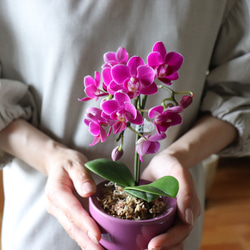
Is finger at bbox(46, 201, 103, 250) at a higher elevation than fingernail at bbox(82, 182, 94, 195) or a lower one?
lower

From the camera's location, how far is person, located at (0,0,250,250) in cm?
56

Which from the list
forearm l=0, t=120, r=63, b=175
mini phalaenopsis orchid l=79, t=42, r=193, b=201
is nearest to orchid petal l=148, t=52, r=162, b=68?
mini phalaenopsis orchid l=79, t=42, r=193, b=201

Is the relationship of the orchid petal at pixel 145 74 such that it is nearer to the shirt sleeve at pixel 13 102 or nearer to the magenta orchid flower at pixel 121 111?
the magenta orchid flower at pixel 121 111

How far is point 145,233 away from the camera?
418 mm

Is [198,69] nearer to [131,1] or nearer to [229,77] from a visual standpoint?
[229,77]

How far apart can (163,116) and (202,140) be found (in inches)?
9.7

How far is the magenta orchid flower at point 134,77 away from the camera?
0.38 meters

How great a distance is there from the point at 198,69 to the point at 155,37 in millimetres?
104

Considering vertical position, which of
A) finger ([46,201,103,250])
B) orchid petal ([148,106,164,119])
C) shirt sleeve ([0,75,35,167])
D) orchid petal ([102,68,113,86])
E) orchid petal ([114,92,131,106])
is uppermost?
orchid petal ([102,68,113,86])

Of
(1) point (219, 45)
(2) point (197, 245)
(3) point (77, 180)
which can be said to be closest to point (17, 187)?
(3) point (77, 180)

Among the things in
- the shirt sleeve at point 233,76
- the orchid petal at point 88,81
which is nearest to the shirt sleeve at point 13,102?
the orchid petal at point 88,81

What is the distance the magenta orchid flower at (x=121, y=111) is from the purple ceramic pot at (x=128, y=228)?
12cm

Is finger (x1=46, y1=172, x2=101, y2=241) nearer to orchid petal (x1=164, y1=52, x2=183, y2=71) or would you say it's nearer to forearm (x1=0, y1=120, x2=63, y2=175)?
forearm (x1=0, y1=120, x2=63, y2=175)

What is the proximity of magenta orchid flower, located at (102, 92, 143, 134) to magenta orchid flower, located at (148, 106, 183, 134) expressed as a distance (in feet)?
0.06
